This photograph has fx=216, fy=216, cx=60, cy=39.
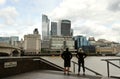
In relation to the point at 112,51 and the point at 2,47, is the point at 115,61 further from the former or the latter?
the point at 112,51

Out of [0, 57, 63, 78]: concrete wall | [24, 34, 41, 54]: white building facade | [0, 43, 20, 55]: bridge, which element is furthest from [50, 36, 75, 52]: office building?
[0, 57, 63, 78]: concrete wall

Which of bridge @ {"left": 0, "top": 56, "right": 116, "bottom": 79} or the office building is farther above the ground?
the office building

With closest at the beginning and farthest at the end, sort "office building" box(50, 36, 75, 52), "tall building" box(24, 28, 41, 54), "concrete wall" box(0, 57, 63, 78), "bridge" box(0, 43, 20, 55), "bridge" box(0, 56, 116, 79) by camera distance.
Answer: "bridge" box(0, 56, 116, 79), "concrete wall" box(0, 57, 63, 78), "bridge" box(0, 43, 20, 55), "office building" box(50, 36, 75, 52), "tall building" box(24, 28, 41, 54)

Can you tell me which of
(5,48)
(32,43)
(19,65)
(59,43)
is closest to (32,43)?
(32,43)

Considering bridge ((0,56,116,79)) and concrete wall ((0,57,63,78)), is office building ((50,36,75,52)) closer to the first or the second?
concrete wall ((0,57,63,78))

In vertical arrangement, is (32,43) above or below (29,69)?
above

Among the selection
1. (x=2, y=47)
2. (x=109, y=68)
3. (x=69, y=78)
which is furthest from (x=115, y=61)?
(x=2, y=47)

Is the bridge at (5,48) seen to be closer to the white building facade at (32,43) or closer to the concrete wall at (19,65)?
the concrete wall at (19,65)

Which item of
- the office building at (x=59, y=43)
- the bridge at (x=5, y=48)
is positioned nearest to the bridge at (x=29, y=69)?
the bridge at (x=5, y=48)

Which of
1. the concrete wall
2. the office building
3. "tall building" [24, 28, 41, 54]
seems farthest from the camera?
"tall building" [24, 28, 41, 54]

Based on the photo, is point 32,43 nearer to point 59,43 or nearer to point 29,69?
point 59,43

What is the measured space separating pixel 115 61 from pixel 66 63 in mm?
2803

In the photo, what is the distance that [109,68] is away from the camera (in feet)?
37.7

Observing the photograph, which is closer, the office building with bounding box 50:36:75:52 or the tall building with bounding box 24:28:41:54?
the office building with bounding box 50:36:75:52
